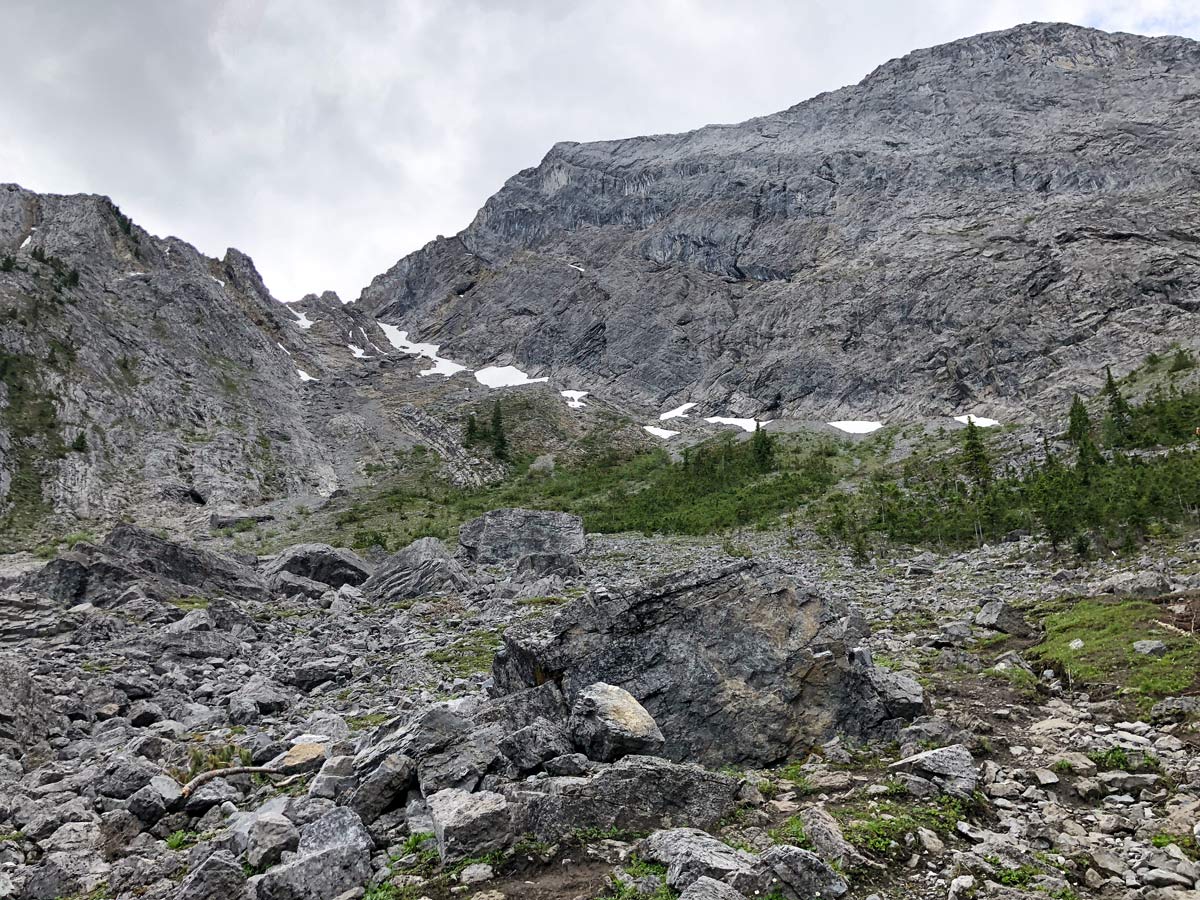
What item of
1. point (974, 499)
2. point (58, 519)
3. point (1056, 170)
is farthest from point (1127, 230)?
point (58, 519)

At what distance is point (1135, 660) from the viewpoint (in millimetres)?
12820

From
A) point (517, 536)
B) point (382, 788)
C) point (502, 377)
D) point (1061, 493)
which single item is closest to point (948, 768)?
point (382, 788)

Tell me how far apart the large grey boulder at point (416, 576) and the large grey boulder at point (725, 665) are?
769 inches

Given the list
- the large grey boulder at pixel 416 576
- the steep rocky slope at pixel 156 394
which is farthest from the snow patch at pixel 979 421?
the large grey boulder at pixel 416 576

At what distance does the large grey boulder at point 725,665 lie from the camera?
34.4 feet

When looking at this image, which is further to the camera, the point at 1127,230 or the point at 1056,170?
the point at 1056,170

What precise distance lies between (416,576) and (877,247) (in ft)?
351

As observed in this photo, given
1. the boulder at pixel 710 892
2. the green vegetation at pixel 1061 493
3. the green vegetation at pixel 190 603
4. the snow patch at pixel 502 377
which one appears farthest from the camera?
the snow patch at pixel 502 377

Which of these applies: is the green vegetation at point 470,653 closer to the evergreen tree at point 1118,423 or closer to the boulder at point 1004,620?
the boulder at point 1004,620

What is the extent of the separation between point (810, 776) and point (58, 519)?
66864 mm

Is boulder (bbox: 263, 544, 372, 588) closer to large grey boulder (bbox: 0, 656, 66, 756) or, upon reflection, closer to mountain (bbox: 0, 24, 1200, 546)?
large grey boulder (bbox: 0, 656, 66, 756)

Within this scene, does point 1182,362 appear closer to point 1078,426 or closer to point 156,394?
point 1078,426

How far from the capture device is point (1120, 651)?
528 inches

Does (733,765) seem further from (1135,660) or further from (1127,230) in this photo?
(1127,230)
